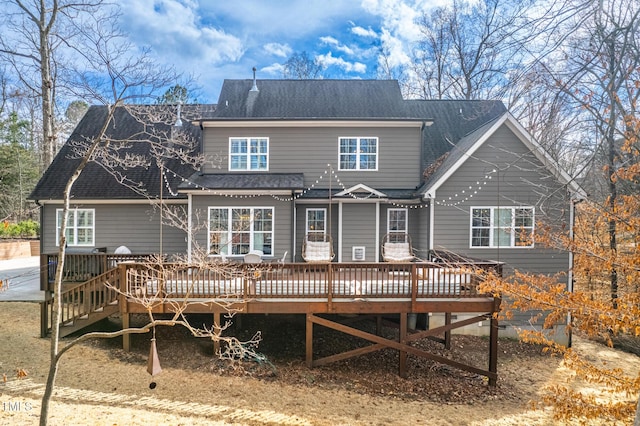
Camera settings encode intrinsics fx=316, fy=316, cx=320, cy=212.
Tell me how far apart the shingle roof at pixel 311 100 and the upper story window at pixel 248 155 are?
892 mm

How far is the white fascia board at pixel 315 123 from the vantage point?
1168 centimetres

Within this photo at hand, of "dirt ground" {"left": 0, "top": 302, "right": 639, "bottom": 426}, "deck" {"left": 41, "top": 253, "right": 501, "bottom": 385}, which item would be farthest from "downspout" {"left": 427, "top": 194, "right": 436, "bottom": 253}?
"dirt ground" {"left": 0, "top": 302, "right": 639, "bottom": 426}

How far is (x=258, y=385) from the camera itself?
6770 mm

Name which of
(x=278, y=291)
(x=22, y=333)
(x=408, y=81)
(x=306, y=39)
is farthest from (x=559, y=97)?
(x=408, y=81)

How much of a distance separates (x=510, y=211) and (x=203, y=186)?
10.2m

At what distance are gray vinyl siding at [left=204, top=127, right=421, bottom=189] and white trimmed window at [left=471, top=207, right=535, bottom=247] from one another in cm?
266

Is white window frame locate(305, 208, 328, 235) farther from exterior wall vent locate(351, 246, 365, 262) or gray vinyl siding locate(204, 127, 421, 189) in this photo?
exterior wall vent locate(351, 246, 365, 262)

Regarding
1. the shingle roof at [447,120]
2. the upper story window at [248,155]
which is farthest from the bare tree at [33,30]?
the shingle roof at [447,120]

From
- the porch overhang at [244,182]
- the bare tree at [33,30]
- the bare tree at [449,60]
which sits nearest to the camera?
the bare tree at [33,30]

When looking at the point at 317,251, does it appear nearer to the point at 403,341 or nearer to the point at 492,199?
the point at 403,341

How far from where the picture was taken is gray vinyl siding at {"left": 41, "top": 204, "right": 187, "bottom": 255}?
1215 centimetres

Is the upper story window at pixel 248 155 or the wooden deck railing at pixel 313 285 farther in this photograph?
the upper story window at pixel 248 155

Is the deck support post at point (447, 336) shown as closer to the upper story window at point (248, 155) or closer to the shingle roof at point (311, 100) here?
the shingle roof at point (311, 100)

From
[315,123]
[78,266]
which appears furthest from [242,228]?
[78,266]
